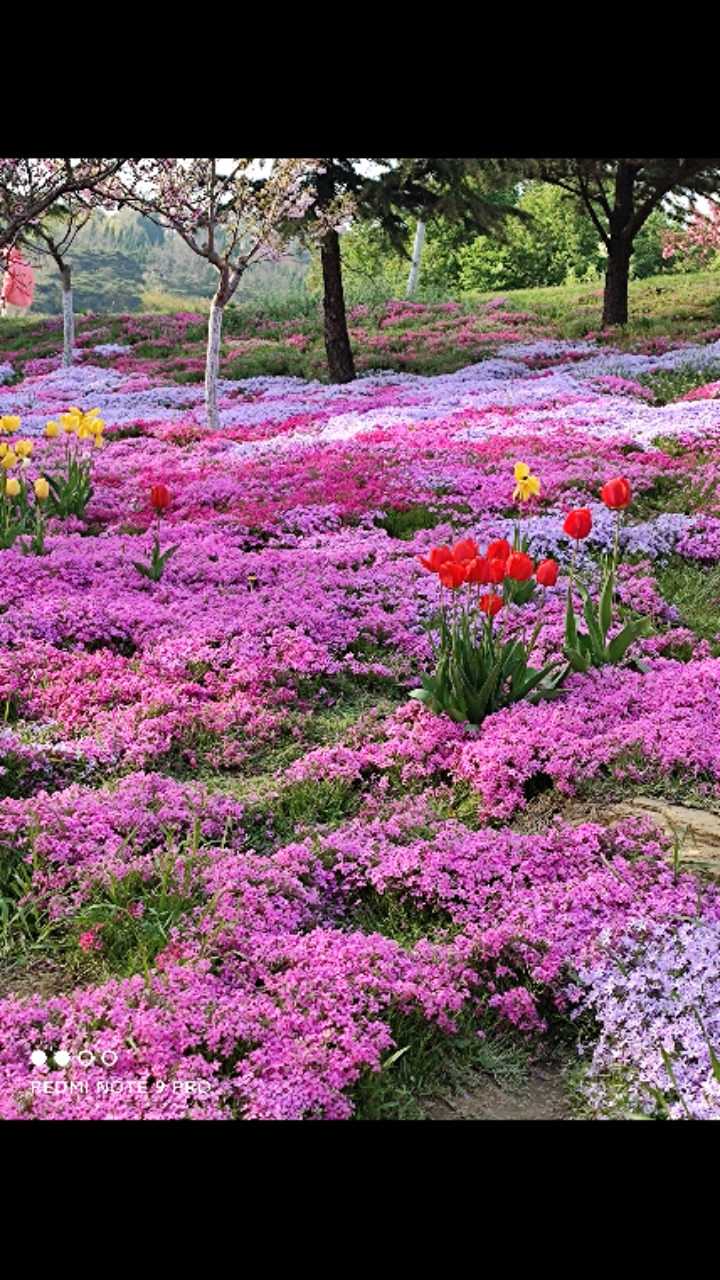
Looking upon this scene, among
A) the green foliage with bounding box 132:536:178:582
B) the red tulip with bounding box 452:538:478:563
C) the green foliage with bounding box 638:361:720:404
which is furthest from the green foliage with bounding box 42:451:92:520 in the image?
the green foliage with bounding box 638:361:720:404

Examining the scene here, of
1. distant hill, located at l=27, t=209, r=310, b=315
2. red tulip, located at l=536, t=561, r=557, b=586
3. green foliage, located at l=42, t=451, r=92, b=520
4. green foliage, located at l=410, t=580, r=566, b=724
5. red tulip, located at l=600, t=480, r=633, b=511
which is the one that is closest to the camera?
red tulip, located at l=536, t=561, r=557, b=586

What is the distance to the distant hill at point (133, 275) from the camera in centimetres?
10050

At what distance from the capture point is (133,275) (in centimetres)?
12456

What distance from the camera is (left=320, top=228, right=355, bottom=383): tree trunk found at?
2023cm

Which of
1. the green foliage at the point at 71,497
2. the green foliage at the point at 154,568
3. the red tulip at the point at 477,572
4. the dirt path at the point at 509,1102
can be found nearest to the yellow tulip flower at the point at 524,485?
the red tulip at the point at 477,572

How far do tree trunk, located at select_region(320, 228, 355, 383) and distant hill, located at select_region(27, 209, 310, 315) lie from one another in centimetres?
6819

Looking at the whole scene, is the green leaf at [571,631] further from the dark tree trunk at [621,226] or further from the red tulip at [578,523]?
the dark tree trunk at [621,226]

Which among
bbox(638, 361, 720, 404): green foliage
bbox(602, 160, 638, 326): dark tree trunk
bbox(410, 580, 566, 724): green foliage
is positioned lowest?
bbox(410, 580, 566, 724): green foliage

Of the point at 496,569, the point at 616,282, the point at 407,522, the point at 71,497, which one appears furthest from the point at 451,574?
the point at 616,282

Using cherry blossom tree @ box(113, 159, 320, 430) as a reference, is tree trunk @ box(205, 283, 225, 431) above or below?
below

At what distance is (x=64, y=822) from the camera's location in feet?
15.1

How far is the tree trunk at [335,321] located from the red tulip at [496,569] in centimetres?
1648

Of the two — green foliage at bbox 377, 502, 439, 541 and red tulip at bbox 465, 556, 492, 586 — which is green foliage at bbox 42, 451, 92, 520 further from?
red tulip at bbox 465, 556, 492, 586
